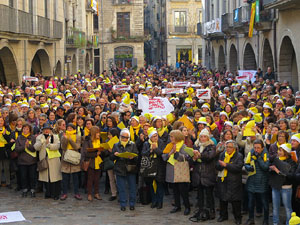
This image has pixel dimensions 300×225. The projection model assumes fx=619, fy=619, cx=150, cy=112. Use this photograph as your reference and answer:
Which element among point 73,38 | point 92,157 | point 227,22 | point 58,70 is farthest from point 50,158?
point 73,38

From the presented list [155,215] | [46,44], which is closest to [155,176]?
[155,215]

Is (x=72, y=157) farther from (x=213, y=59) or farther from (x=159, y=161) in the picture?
(x=213, y=59)

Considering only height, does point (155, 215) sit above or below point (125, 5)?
below

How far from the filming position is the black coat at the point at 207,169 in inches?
403

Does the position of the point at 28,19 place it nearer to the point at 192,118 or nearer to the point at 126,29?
the point at 192,118

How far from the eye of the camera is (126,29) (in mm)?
57750

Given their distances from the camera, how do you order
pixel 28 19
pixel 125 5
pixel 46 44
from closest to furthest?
pixel 28 19, pixel 46 44, pixel 125 5

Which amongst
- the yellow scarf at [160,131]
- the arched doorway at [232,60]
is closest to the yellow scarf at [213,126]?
the yellow scarf at [160,131]

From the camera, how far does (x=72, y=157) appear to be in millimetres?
11758

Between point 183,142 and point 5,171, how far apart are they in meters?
4.20

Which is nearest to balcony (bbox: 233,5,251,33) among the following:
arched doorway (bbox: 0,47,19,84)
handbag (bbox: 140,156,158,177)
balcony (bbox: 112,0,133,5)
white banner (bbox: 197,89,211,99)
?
arched doorway (bbox: 0,47,19,84)

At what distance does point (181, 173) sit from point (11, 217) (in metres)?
2.99

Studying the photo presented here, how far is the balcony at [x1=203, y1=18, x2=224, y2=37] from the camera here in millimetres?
37719

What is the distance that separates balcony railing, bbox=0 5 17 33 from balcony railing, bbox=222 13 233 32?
13.3 meters
